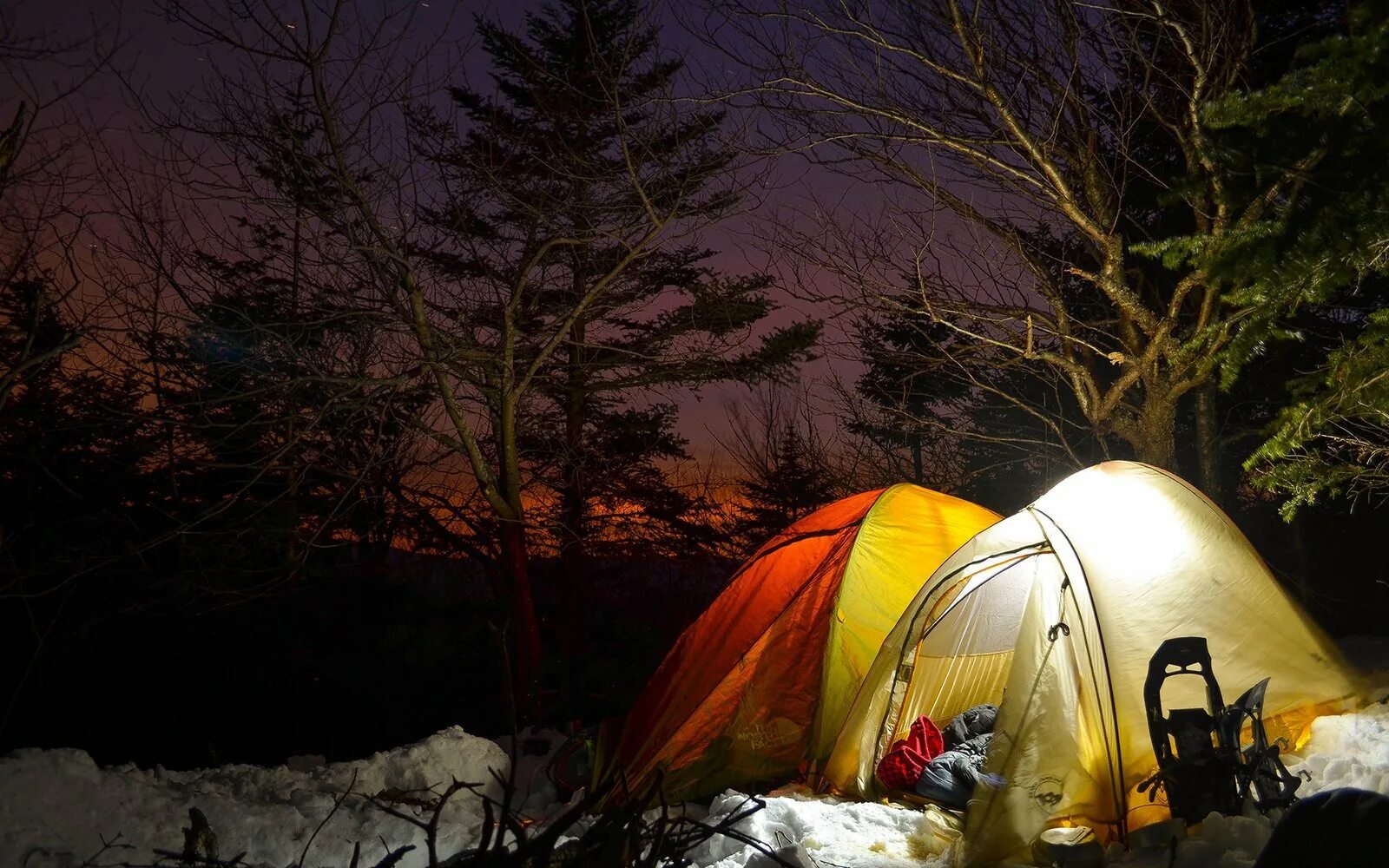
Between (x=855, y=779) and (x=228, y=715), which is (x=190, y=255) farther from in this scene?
(x=855, y=779)

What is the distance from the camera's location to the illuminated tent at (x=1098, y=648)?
454cm

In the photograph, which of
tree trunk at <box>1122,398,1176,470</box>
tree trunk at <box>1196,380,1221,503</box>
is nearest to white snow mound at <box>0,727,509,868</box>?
tree trunk at <box>1122,398,1176,470</box>

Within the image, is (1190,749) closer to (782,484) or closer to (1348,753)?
(1348,753)

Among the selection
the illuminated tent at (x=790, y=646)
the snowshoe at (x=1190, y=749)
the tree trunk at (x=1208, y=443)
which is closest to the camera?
the snowshoe at (x=1190, y=749)

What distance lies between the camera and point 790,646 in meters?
6.54

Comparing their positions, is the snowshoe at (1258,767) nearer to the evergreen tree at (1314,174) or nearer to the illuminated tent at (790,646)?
the evergreen tree at (1314,174)

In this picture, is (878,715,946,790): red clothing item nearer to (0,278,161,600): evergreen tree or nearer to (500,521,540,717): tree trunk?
(500,521,540,717): tree trunk

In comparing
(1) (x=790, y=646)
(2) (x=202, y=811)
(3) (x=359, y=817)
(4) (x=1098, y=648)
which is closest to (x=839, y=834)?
(4) (x=1098, y=648)

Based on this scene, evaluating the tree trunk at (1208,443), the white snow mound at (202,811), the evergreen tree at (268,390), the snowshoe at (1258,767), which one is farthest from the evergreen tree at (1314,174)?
the evergreen tree at (268,390)

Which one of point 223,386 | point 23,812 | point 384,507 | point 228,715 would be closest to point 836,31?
point 223,386

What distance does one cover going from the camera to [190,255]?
296 inches

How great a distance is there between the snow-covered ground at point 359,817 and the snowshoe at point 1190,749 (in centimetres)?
16

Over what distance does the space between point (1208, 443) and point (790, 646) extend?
493 centimetres

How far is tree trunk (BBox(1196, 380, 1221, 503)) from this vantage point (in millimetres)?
8516
